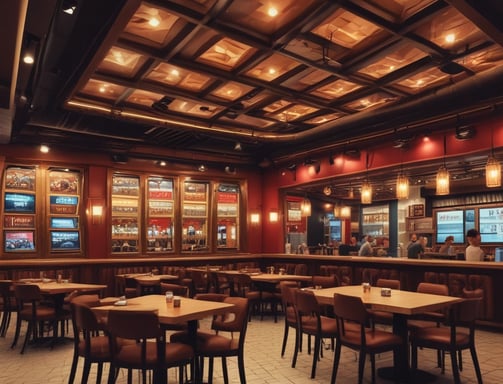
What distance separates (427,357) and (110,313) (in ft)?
13.2

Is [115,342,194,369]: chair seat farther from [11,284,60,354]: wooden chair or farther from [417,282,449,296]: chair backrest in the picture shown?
[417,282,449,296]: chair backrest

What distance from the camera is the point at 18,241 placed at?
9211mm

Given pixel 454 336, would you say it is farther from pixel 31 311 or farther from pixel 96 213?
pixel 96 213

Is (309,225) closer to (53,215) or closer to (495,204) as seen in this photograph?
(495,204)

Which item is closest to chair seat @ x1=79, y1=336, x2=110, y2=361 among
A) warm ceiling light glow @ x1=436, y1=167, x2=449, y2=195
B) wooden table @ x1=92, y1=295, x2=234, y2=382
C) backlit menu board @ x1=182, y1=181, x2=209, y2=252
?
wooden table @ x1=92, y1=295, x2=234, y2=382

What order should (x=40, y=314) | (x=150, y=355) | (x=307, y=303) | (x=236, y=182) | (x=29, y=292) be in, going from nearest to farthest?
(x=150, y=355) → (x=307, y=303) → (x=29, y=292) → (x=40, y=314) → (x=236, y=182)

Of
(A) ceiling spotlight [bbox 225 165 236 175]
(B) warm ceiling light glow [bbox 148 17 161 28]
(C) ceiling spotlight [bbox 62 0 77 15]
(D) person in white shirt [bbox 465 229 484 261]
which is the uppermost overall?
(B) warm ceiling light glow [bbox 148 17 161 28]

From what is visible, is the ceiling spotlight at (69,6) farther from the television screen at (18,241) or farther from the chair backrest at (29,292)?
the television screen at (18,241)

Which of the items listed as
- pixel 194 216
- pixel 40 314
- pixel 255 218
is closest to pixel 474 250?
pixel 255 218

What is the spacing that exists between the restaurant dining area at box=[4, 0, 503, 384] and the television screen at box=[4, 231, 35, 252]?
1.7 inches

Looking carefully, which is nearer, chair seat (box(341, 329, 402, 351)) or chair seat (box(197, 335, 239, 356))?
chair seat (box(197, 335, 239, 356))

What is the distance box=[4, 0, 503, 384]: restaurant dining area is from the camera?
168 inches

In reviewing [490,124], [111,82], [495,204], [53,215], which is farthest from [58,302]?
[495,204]

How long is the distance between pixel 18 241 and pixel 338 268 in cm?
675
